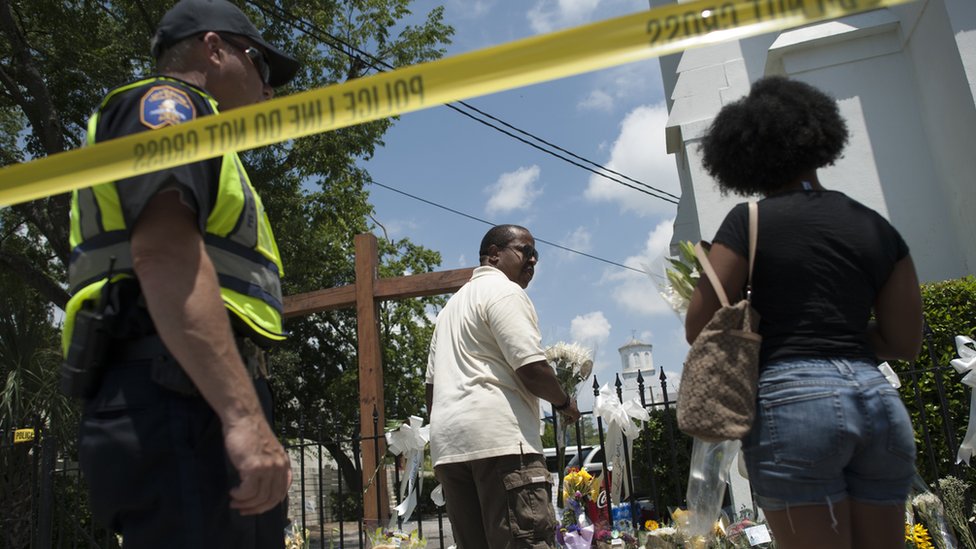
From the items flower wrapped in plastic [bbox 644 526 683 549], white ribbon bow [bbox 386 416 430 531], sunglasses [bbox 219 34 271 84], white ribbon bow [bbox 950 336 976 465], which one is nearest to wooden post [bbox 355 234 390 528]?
white ribbon bow [bbox 386 416 430 531]

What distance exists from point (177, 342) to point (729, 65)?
8315 millimetres

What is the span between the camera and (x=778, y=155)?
7.29 ft

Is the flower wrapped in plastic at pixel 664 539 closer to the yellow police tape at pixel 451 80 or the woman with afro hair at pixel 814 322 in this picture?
the woman with afro hair at pixel 814 322

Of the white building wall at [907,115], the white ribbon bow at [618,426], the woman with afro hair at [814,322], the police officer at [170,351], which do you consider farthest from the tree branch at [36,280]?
the woman with afro hair at [814,322]

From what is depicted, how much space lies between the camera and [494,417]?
123 inches

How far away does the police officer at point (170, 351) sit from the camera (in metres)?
1.46

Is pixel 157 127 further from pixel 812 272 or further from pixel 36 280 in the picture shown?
pixel 36 280

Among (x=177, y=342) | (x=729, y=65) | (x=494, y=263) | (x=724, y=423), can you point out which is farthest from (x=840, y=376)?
(x=729, y=65)

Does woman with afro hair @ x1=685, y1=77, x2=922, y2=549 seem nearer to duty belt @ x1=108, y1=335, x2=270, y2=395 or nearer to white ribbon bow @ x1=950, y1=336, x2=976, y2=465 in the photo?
duty belt @ x1=108, y1=335, x2=270, y2=395

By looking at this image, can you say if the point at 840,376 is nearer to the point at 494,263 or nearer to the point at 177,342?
the point at 177,342

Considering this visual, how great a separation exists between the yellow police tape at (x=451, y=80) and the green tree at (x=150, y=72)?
4.28 m

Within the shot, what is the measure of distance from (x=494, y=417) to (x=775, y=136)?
5.29 feet

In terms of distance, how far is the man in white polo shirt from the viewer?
3.03 meters

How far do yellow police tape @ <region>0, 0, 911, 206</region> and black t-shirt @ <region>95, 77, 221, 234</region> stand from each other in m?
0.03
